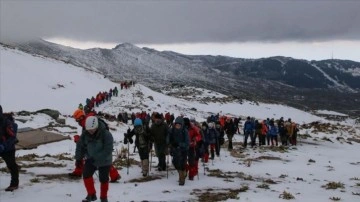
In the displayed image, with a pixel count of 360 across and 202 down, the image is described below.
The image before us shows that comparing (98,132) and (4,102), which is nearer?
(98,132)

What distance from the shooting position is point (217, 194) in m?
13.1

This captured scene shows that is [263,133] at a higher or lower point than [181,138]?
lower

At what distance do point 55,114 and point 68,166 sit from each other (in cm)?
1850

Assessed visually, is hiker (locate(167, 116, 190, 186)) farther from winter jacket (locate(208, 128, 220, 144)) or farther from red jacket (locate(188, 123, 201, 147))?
winter jacket (locate(208, 128, 220, 144))

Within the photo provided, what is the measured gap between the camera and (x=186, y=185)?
14305mm

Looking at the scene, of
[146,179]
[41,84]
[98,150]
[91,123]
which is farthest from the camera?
[41,84]

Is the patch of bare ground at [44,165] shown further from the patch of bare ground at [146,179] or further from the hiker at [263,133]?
the hiker at [263,133]

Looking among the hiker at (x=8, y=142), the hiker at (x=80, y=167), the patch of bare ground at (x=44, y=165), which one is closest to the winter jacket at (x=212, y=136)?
the patch of bare ground at (x=44, y=165)

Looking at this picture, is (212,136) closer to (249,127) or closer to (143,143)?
(143,143)

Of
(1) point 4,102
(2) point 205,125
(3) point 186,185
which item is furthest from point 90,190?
(1) point 4,102

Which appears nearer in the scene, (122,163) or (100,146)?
(100,146)

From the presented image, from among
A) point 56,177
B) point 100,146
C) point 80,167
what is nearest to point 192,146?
point 80,167

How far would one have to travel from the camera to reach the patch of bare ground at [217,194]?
12.5 metres

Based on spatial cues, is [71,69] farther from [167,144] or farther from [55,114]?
[167,144]
